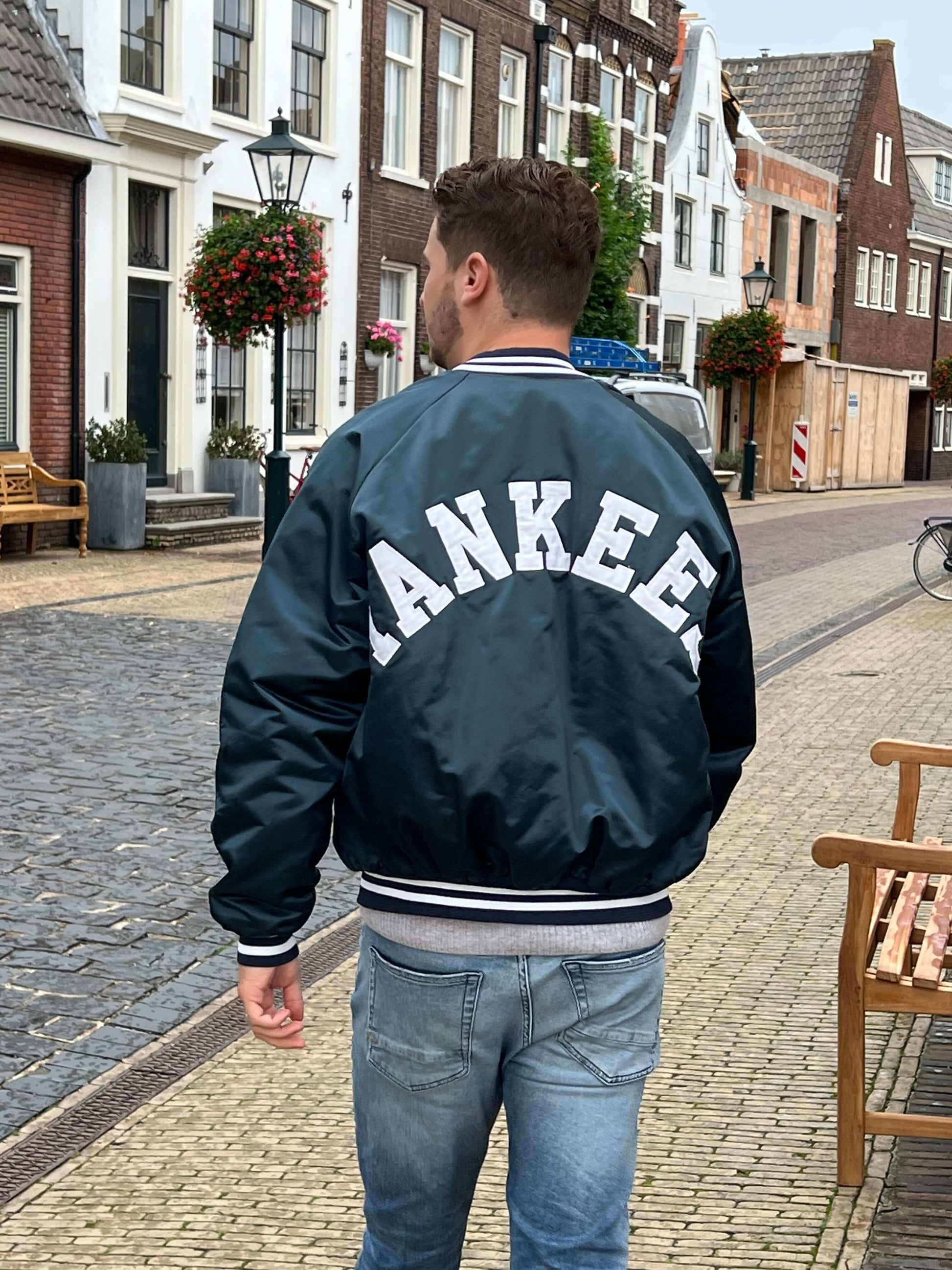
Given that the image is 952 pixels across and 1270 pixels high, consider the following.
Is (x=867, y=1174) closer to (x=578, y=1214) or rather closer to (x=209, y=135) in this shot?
(x=578, y=1214)

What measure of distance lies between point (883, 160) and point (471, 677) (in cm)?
4697

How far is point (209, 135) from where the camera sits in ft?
62.8

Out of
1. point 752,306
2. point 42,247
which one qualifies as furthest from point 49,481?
point 752,306

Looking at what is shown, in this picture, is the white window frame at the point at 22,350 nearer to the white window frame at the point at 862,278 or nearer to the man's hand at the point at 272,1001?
the man's hand at the point at 272,1001

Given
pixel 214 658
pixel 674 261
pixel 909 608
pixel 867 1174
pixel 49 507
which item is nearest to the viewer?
pixel 867 1174

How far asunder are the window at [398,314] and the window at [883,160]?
24339 mm

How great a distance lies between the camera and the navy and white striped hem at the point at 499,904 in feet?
6.81

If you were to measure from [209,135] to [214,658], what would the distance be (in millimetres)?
10028

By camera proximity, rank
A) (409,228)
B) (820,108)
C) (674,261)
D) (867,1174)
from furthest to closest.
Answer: (820,108)
(674,261)
(409,228)
(867,1174)

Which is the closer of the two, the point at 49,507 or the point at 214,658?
the point at 214,658

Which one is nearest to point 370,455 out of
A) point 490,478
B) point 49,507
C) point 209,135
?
point 490,478

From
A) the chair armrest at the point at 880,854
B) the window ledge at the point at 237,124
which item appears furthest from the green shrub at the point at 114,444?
the chair armrest at the point at 880,854

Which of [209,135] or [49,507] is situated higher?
[209,135]

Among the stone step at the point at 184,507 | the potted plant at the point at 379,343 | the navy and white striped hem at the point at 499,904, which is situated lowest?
the stone step at the point at 184,507
